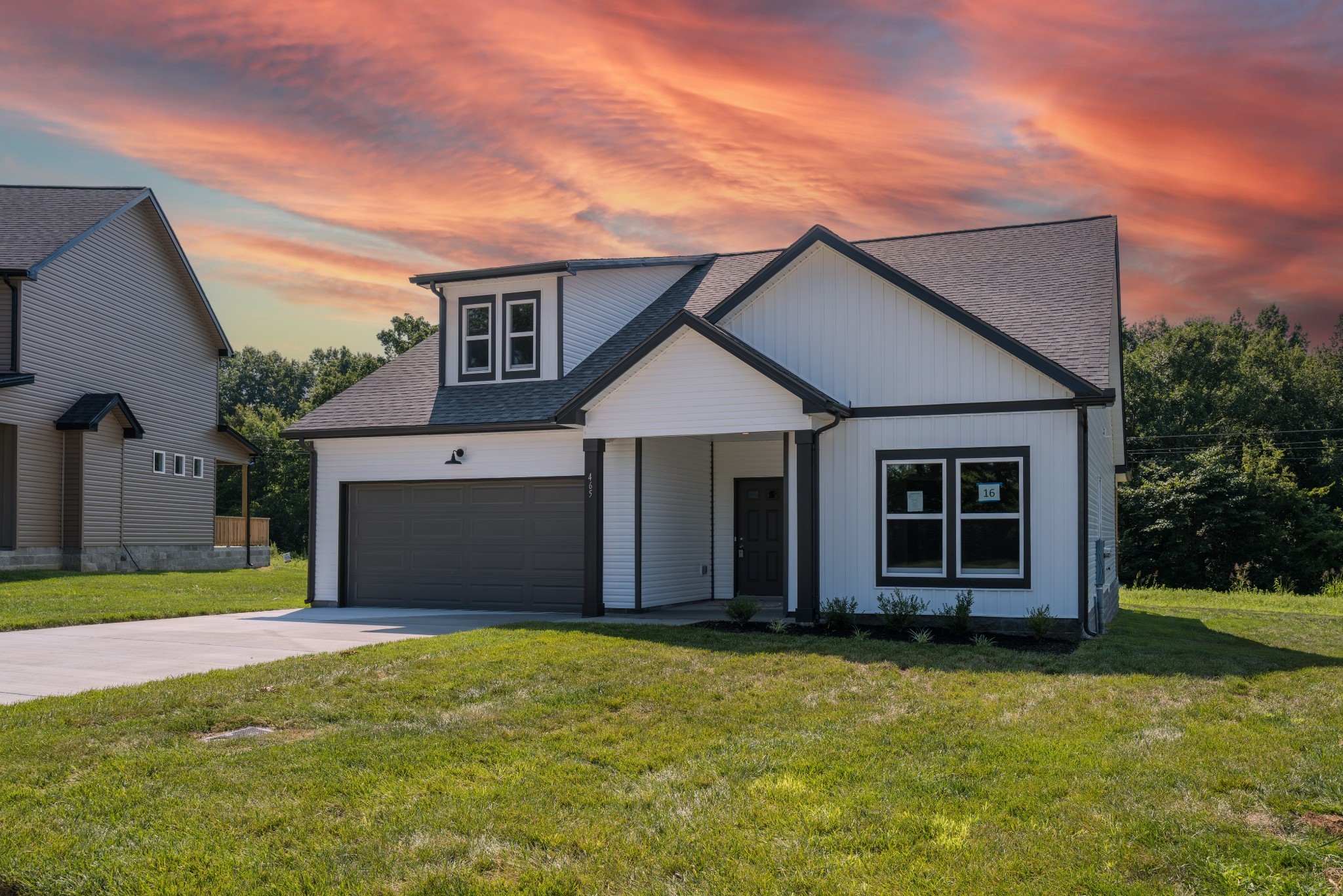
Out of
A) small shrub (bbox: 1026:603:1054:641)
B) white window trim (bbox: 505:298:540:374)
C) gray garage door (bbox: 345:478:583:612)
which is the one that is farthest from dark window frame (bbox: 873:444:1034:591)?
white window trim (bbox: 505:298:540:374)

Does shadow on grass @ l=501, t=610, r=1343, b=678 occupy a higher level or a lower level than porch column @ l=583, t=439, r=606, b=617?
lower

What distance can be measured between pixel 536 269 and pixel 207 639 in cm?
852

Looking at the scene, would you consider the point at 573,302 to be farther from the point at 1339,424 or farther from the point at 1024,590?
the point at 1339,424

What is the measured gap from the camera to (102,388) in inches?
1065

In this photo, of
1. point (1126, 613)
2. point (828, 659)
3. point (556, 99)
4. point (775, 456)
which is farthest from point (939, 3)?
point (1126, 613)

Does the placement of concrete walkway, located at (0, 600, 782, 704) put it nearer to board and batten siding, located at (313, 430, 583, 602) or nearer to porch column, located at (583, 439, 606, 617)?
porch column, located at (583, 439, 606, 617)

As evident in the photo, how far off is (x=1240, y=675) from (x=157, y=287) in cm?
2800

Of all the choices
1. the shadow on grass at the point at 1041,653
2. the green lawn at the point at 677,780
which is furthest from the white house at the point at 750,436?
the green lawn at the point at 677,780

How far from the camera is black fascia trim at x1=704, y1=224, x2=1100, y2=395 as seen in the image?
1377 centimetres

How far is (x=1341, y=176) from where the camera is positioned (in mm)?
16688

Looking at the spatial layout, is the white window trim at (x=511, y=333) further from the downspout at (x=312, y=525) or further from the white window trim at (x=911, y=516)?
the white window trim at (x=911, y=516)

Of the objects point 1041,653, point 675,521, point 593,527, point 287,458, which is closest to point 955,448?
point 1041,653

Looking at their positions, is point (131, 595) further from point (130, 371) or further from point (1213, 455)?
point (1213, 455)

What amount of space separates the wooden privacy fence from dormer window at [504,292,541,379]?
57.5ft
